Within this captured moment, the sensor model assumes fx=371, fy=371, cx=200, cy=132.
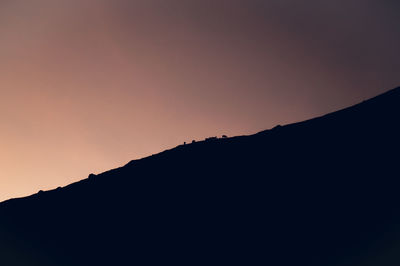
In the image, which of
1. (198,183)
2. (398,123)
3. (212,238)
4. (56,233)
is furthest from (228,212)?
(56,233)

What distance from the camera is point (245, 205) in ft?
39.6

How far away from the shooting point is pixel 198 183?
13.8 m

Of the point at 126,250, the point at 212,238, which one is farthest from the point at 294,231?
the point at 126,250

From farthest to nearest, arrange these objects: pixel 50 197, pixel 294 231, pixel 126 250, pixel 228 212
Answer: pixel 50 197
pixel 126 250
pixel 228 212
pixel 294 231

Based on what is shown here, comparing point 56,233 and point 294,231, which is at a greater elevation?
point 56,233

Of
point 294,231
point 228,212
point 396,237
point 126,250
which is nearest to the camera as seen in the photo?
point 396,237

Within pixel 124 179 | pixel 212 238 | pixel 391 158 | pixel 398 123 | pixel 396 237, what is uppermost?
pixel 124 179

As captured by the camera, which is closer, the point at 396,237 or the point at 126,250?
the point at 396,237

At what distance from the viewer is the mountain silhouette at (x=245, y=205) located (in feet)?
32.3

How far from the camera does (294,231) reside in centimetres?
1048

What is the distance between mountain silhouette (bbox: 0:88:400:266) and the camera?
32.3 feet

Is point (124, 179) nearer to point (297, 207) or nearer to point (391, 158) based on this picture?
point (297, 207)

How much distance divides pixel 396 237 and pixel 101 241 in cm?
1007

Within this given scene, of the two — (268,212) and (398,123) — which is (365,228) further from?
(398,123)
